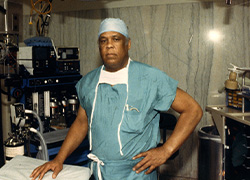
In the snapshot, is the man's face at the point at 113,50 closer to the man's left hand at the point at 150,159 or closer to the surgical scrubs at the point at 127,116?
the surgical scrubs at the point at 127,116

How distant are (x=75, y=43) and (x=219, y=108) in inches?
71.8

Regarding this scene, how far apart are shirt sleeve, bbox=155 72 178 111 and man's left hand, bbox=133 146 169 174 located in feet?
0.77

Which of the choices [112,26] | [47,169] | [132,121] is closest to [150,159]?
[132,121]

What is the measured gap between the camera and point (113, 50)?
1.48m

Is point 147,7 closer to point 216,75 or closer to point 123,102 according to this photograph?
point 216,75

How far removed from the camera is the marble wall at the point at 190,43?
271 cm

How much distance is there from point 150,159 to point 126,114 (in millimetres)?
262

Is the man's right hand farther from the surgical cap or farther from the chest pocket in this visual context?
the surgical cap

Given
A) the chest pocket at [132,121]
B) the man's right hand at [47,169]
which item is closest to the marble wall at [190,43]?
the chest pocket at [132,121]

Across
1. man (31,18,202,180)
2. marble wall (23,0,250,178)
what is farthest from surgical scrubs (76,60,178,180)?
marble wall (23,0,250,178)

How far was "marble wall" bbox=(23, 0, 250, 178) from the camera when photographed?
2.71 meters

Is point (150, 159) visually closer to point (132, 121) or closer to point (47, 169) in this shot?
point (132, 121)

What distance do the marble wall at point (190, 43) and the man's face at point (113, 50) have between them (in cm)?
147

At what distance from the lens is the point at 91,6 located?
10.3 feet
